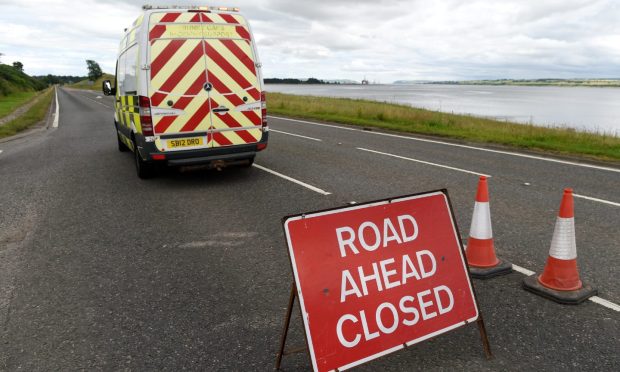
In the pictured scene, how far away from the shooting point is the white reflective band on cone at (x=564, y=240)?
359 cm

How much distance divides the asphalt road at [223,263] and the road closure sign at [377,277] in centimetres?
29

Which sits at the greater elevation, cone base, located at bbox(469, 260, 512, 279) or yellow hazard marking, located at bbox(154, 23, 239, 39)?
yellow hazard marking, located at bbox(154, 23, 239, 39)

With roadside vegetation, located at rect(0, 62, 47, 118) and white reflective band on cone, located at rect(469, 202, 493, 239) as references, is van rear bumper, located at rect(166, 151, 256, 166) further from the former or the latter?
roadside vegetation, located at rect(0, 62, 47, 118)

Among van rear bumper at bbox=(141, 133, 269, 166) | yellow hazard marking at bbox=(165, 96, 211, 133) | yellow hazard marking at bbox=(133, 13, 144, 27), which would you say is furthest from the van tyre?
yellow hazard marking at bbox=(133, 13, 144, 27)

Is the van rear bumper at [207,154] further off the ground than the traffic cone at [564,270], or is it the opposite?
the van rear bumper at [207,154]

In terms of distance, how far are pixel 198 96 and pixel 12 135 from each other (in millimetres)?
12338

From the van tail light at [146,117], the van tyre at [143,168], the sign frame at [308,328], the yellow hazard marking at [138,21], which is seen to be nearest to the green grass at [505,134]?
the sign frame at [308,328]

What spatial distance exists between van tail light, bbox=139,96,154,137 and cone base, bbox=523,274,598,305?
5.62 m

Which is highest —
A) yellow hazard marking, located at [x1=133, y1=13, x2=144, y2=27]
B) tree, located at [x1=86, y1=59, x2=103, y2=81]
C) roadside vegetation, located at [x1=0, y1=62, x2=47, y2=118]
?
tree, located at [x1=86, y1=59, x2=103, y2=81]

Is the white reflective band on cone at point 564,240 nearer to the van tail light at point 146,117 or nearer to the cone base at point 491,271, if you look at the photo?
the cone base at point 491,271

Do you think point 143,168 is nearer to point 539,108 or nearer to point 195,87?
point 195,87

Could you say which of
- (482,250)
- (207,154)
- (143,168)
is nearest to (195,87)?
(207,154)

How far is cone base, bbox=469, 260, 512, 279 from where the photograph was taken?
13.0 feet

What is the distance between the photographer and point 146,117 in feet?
22.2
